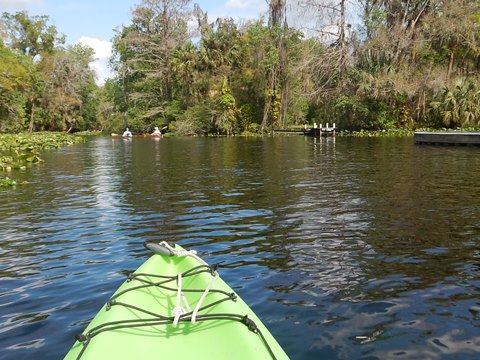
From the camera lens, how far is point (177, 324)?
4.03 meters

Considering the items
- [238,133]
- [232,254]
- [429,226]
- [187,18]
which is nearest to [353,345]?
[232,254]

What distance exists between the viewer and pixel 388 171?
17984 mm

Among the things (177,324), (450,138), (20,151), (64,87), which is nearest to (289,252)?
(177,324)

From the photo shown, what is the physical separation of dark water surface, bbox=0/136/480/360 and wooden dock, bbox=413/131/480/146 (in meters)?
13.9

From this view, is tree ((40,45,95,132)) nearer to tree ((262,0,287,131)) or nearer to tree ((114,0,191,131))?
tree ((114,0,191,131))

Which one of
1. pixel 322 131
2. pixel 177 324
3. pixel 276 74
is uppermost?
pixel 276 74

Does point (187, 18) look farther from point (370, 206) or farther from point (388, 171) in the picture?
point (370, 206)

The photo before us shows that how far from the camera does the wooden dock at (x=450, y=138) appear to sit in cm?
2905

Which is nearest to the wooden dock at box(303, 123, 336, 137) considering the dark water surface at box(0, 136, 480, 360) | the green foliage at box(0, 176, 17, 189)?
the dark water surface at box(0, 136, 480, 360)

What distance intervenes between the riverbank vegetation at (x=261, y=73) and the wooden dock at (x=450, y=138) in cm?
910

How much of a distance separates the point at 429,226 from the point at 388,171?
8963mm

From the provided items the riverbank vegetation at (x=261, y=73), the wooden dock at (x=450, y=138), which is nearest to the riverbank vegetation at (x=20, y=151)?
the riverbank vegetation at (x=261, y=73)

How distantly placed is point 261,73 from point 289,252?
5065cm

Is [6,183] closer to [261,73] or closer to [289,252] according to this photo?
[289,252]
